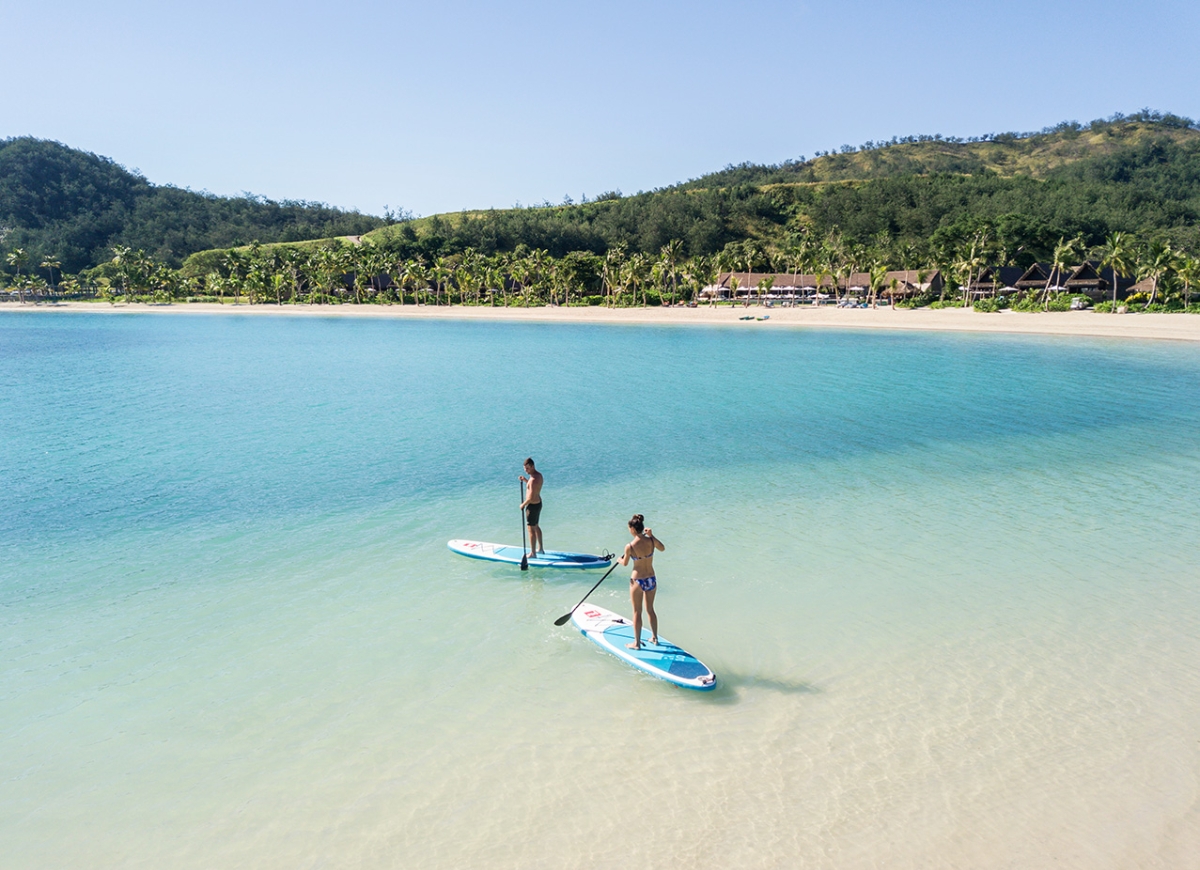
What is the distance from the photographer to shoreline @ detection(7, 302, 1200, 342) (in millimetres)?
62594

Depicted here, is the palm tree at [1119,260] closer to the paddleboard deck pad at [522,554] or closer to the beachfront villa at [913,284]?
the beachfront villa at [913,284]

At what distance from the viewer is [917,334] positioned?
216 ft

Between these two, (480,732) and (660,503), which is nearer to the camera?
(480,732)

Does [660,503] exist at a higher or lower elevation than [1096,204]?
lower

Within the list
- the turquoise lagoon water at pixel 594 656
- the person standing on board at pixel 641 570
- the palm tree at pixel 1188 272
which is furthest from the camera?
the palm tree at pixel 1188 272

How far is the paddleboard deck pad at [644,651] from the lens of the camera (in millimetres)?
9062

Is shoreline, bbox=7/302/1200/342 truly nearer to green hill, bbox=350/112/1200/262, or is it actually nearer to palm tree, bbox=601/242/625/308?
palm tree, bbox=601/242/625/308

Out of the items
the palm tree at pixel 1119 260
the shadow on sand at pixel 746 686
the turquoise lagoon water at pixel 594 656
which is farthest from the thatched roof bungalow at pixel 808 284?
the shadow on sand at pixel 746 686

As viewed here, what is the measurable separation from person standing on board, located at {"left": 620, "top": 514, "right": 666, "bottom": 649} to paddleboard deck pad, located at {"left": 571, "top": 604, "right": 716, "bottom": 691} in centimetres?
15

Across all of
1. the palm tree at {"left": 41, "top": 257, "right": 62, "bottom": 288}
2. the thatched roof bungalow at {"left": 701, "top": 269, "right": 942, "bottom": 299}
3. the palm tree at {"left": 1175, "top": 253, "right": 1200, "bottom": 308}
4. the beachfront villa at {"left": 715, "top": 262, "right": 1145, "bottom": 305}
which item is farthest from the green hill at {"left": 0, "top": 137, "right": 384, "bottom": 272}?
the palm tree at {"left": 1175, "top": 253, "right": 1200, "bottom": 308}

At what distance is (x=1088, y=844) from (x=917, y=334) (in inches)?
2602

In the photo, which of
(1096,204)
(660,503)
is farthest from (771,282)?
(660,503)

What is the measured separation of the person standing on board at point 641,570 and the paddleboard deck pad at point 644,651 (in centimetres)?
15

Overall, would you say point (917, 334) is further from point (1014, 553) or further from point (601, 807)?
point (601, 807)
